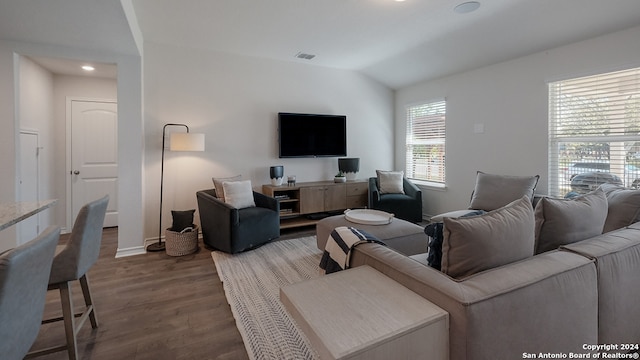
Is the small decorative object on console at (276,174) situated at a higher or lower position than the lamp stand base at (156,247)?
higher

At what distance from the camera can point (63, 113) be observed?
173 inches

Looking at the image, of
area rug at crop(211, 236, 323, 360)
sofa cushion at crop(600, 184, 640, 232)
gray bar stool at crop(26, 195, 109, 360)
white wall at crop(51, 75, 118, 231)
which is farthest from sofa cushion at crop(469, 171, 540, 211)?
white wall at crop(51, 75, 118, 231)

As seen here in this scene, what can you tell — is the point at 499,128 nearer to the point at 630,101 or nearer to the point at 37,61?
the point at 630,101

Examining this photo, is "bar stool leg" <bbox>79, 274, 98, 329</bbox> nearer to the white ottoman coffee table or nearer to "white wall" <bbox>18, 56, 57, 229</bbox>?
the white ottoman coffee table

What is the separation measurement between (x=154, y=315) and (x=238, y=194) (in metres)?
1.72

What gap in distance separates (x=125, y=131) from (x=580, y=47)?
5.07 metres

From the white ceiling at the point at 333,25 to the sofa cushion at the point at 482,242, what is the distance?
2417 mm

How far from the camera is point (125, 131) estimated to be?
137 inches

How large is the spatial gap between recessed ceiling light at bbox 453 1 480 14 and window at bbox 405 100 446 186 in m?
1.92

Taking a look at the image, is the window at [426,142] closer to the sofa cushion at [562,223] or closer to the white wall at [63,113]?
the sofa cushion at [562,223]

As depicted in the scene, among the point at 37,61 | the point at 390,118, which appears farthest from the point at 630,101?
the point at 37,61

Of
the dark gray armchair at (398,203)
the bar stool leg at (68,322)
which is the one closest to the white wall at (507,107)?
the dark gray armchair at (398,203)

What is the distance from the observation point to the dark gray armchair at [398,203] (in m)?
4.57

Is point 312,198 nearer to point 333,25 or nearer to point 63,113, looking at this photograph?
point 333,25
